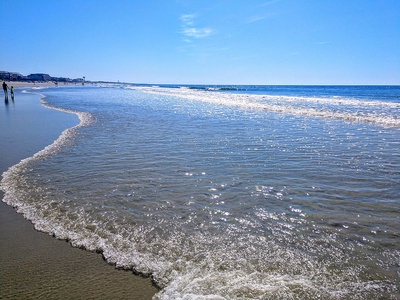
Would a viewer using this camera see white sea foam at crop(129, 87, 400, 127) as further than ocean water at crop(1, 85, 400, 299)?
Yes

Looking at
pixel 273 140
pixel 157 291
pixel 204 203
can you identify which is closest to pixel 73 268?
pixel 157 291

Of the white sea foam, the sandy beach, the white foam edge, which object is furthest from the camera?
the white sea foam

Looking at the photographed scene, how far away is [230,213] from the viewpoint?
568 cm

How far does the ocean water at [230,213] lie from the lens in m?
3.85

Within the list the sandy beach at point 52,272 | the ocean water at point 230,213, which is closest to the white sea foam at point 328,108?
the ocean water at point 230,213

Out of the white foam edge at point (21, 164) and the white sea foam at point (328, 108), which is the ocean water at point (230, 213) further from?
the white sea foam at point (328, 108)

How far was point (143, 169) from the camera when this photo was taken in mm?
8602

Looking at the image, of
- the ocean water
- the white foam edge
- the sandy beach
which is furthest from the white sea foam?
the sandy beach

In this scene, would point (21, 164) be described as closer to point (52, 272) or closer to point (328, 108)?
point (52, 272)

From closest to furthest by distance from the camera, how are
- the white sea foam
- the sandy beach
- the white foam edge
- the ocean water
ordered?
the sandy beach → the ocean water → the white foam edge → the white sea foam

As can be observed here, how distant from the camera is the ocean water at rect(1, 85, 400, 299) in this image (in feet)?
12.6

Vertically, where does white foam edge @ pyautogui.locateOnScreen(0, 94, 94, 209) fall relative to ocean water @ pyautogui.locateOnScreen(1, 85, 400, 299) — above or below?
below

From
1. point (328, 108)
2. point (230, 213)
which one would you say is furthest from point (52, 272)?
point (328, 108)

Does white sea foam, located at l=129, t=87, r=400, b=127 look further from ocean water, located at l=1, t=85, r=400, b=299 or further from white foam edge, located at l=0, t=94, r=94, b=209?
white foam edge, located at l=0, t=94, r=94, b=209
